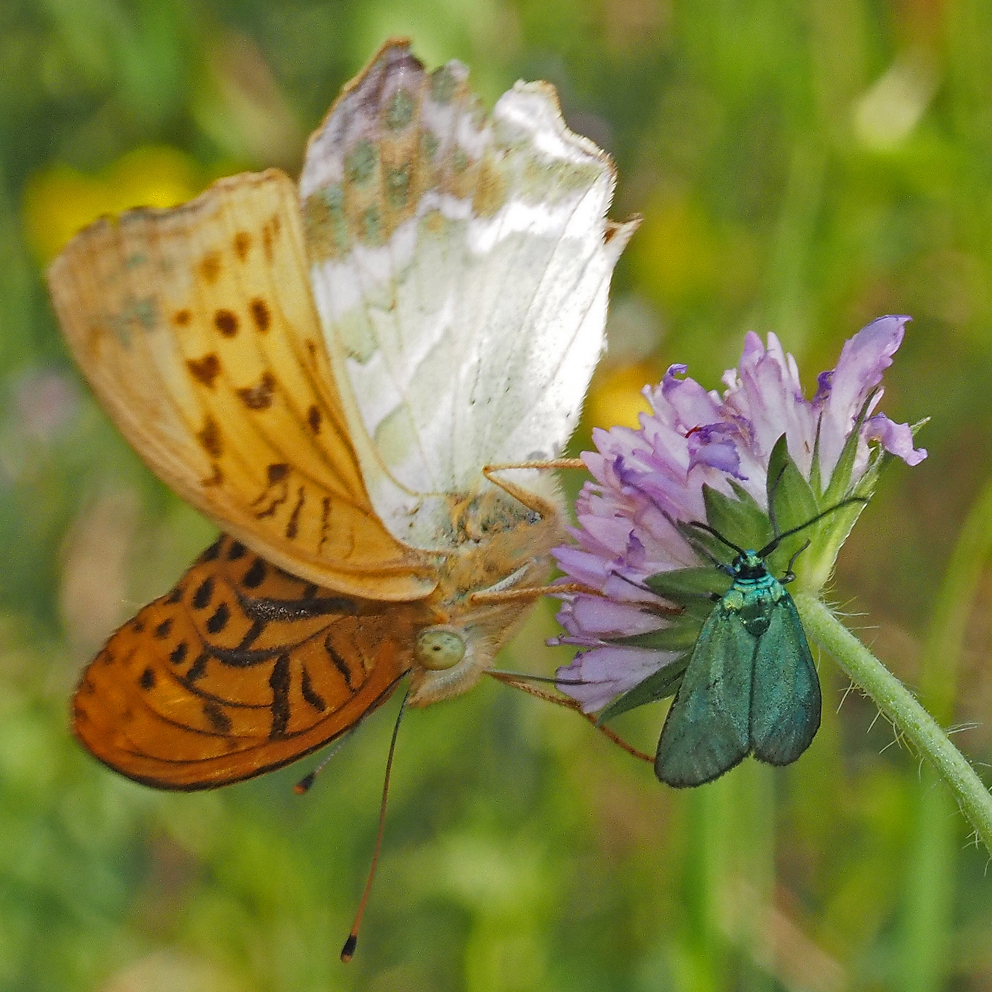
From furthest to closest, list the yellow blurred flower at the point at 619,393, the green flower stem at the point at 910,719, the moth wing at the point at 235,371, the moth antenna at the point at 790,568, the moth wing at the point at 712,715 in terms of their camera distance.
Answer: the yellow blurred flower at the point at 619,393, the moth wing at the point at 235,371, the moth antenna at the point at 790,568, the moth wing at the point at 712,715, the green flower stem at the point at 910,719

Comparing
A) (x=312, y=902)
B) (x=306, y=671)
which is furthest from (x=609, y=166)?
(x=312, y=902)

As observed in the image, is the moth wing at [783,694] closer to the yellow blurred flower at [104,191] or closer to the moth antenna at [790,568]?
the moth antenna at [790,568]

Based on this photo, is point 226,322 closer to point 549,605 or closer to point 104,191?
point 549,605

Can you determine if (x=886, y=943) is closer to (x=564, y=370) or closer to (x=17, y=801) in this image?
(x=564, y=370)

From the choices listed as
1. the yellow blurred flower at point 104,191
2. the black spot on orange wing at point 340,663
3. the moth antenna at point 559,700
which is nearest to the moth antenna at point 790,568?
the moth antenna at point 559,700

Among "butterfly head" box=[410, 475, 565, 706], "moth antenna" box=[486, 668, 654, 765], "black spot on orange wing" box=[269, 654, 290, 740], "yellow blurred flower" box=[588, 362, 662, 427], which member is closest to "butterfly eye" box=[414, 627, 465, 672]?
"butterfly head" box=[410, 475, 565, 706]

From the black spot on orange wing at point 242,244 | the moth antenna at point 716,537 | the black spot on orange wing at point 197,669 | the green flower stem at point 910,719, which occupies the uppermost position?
the black spot on orange wing at point 242,244

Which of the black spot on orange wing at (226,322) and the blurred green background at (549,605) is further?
the blurred green background at (549,605)

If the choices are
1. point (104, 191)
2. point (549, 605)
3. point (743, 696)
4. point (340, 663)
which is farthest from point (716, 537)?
point (104, 191)

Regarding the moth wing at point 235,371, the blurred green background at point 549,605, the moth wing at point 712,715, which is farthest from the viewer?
the blurred green background at point 549,605
